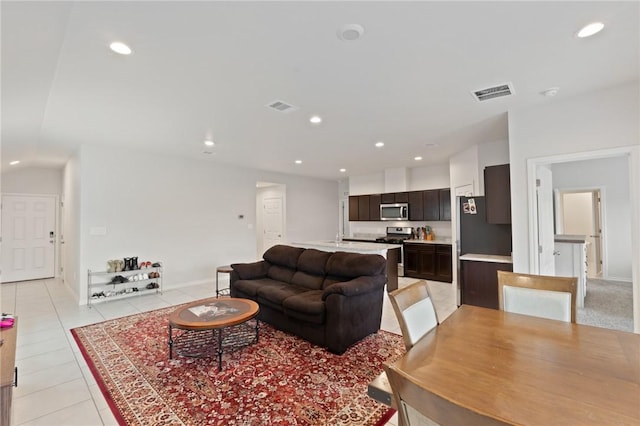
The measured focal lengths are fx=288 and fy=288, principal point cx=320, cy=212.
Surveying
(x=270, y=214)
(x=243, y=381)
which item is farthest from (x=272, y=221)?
(x=243, y=381)

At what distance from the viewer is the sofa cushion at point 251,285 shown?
3939mm

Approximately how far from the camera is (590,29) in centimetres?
203

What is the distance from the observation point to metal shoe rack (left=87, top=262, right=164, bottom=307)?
4859 millimetres

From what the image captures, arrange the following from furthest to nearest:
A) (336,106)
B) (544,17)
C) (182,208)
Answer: (182,208) → (336,106) → (544,17)

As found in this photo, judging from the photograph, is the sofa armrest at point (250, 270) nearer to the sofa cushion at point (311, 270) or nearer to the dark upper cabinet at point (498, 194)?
the sofa cushion at point (311, 270)

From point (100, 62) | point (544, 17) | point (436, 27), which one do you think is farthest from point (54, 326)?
point (544, 17)

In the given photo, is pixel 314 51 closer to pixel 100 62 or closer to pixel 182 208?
pixel 100 62

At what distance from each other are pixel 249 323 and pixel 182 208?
10.7 feet

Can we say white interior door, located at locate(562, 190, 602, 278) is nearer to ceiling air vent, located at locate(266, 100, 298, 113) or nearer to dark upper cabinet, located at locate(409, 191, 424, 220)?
dark upper cabinet, located at locate(409, 191, 424, 220)

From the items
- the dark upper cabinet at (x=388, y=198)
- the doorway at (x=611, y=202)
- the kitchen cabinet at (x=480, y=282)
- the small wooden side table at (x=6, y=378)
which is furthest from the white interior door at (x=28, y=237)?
the doorway at (x=611, y=202)

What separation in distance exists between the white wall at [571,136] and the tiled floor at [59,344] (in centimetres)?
179

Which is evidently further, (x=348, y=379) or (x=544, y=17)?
(x=348, y=379)

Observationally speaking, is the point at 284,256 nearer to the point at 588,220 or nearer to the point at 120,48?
the point at 120,48

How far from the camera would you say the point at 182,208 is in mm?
6000
